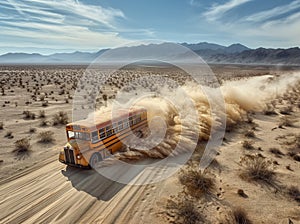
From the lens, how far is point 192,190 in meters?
7.38

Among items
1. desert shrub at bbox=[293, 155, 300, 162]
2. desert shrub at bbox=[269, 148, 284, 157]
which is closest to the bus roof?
desert shrub at bbox=[269, 148, 284, 157]

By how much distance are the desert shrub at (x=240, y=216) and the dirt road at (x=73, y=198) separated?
2.36m

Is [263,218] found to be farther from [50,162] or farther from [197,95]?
[197,95]

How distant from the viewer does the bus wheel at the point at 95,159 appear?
28.6 ft

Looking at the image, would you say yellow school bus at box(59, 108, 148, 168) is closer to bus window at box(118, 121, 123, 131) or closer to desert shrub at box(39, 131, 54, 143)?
bus window at box(118, 121, 123, 131)

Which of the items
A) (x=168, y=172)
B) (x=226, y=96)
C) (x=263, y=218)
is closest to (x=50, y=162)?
(x=168, y=172)

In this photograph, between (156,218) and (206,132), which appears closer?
(156,218)

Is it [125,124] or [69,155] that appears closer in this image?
[69,155]

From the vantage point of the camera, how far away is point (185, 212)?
20.2 ft

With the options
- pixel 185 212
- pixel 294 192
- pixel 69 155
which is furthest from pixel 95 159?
pixel 294 192

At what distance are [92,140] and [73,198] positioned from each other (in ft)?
7.64

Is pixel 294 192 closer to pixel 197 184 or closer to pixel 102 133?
pixel 197 184

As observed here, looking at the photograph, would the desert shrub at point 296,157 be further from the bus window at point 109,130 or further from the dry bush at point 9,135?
the dry bush at point 9,135

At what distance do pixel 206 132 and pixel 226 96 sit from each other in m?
9.51
